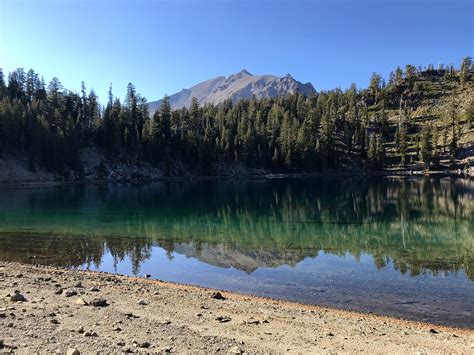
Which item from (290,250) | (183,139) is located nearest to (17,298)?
(290,250)

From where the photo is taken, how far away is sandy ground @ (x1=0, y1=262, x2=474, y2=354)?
9789 mm

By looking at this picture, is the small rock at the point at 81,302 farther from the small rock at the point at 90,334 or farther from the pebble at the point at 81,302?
the small rock at the point at 90,334

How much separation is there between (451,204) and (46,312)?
55.5 meters

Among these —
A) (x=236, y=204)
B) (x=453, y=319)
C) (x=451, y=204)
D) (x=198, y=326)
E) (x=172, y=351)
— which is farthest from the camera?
(x=236, y=204)

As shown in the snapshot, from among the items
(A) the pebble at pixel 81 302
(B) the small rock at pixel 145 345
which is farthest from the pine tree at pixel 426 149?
(B) the small rock at pixel 145 345

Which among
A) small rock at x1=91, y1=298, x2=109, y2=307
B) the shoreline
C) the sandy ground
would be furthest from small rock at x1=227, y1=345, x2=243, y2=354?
the shoreline

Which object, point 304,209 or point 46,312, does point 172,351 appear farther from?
point 304,209

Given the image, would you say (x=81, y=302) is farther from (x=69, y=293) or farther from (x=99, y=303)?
(x=69, y=293)

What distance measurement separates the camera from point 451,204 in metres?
55.3

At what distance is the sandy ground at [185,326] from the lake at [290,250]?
324 cm

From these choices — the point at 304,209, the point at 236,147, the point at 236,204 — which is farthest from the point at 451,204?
the point at 236,147

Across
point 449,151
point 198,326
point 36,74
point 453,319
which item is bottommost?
point 453,319

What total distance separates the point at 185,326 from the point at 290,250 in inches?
669

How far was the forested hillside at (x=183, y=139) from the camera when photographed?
389 feet
